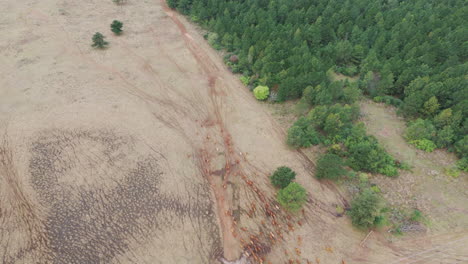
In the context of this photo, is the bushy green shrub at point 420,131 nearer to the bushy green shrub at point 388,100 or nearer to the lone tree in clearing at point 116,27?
the bushy green shrub at point 388,100

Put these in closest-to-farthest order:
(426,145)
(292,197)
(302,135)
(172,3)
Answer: (292,197)
(302,135)
(426,145)
(172,3)

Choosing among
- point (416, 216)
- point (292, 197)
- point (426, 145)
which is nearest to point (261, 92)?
point (292, 197)

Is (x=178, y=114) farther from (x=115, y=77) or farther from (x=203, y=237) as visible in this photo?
(x=203, y=237)

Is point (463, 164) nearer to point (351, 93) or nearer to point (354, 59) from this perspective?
point (351, 93)

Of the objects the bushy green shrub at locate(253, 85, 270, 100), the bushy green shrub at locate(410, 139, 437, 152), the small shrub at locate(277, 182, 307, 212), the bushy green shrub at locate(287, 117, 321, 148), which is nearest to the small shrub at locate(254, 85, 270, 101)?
the bushy green shrub at locate(253, 85, 270, 100)

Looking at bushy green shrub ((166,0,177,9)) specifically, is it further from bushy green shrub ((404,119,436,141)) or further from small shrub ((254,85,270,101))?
bushy green shrub ((404,119,436,141))

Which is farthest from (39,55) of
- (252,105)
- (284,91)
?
(284,91)
